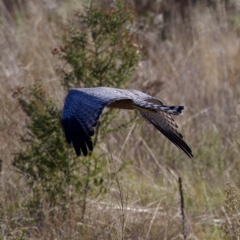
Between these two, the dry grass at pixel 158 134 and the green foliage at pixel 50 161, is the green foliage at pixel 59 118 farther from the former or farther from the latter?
the dry grass at pixel 158 134

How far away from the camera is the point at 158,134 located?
7.81 metres

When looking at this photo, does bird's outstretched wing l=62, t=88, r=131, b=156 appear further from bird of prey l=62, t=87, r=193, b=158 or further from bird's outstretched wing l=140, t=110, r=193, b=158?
bird's outstretched wing l=140, t=110, r=193, b=158

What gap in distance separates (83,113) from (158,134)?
2961mm

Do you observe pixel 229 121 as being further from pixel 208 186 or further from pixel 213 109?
pixel 208 186

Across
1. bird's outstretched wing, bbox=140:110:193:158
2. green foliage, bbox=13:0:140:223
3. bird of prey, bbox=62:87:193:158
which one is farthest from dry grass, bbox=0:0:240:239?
bird of prey, bbox=62:87:193:158

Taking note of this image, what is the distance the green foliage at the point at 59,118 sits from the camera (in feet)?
19.9

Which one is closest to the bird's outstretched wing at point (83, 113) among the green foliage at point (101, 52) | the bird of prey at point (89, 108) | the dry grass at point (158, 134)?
the bird of prey at point (89, 108)

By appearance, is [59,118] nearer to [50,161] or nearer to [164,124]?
[50,161]

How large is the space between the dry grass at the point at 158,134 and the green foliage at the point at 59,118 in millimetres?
129

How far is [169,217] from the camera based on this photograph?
6129mm

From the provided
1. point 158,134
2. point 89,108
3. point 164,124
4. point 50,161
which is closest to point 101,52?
point 164,124

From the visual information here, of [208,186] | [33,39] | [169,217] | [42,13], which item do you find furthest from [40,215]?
[42,13]

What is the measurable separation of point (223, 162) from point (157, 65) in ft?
6.76


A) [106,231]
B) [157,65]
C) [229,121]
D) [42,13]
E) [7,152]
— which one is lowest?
[106,231]
